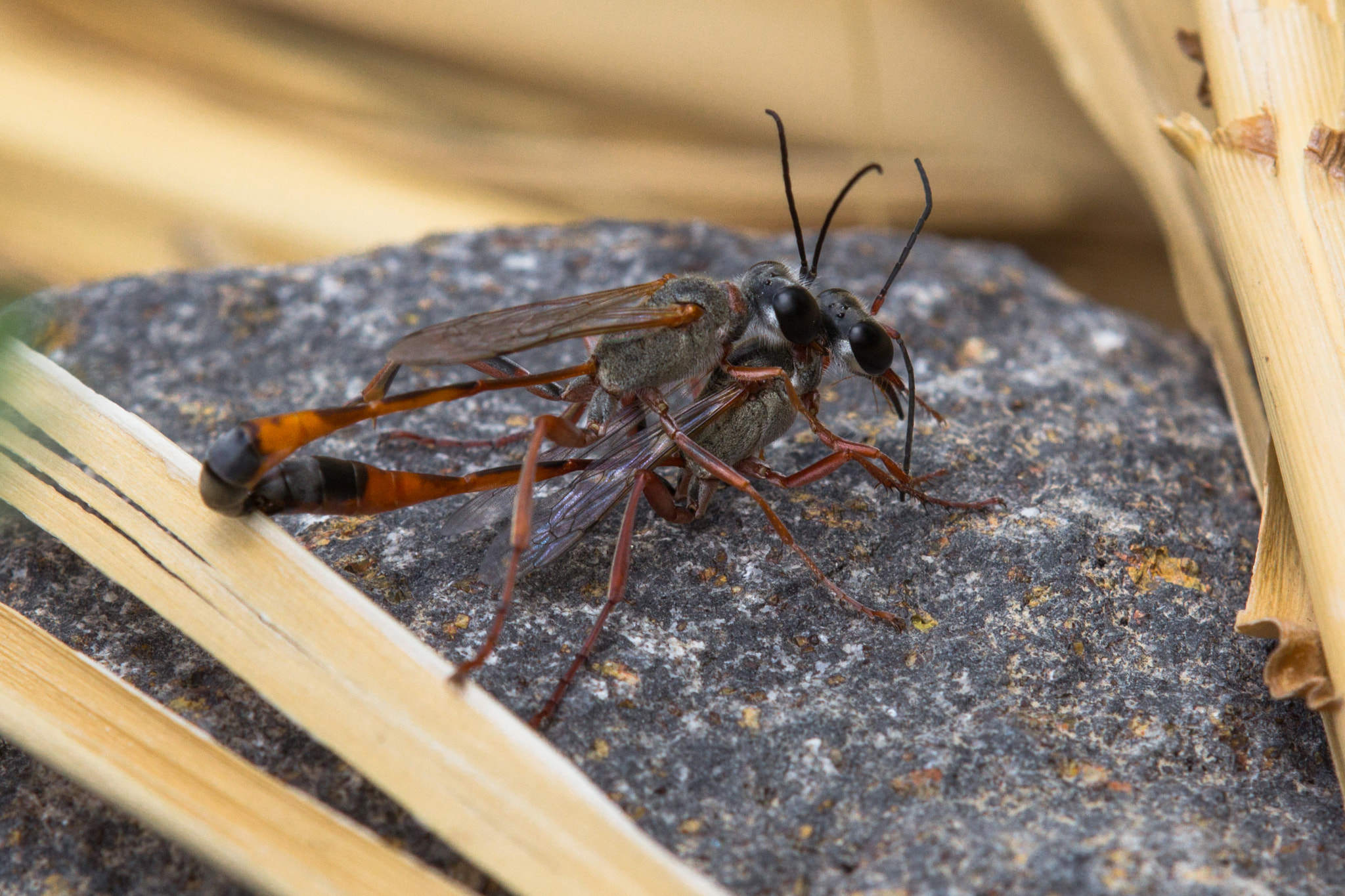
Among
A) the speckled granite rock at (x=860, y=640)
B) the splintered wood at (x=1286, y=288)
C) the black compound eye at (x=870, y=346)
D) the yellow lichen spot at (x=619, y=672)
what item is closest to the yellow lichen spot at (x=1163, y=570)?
the speckled granite rock at (x=860, y=640)

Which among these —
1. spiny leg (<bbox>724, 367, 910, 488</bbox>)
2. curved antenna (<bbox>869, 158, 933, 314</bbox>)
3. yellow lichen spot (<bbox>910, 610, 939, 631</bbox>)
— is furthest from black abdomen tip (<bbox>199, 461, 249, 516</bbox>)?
curved antenna (<bbox>869, 158, 933, 314</bbox>)

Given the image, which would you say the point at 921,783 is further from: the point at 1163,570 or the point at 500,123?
the point at 500,123

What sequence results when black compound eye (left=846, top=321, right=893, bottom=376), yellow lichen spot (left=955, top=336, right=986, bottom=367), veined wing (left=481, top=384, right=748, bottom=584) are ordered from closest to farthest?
veined wing (left=481, top=384, right=748, bottom=584) < black compound eye (left=846, top=321, right=893, bottom=376) < yellow lichen spot (left=955, top=336, right=986, bottom=367)

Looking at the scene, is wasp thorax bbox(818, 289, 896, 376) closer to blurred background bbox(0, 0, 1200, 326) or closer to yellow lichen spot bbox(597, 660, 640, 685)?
yellow lichen spot bbox(597, 660, 640, 685)

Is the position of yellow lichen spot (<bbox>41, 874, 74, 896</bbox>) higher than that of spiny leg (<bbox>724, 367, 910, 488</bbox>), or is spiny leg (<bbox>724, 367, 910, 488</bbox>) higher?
spiny leg (<bbox>724, 367, 910, 488</bbox>)

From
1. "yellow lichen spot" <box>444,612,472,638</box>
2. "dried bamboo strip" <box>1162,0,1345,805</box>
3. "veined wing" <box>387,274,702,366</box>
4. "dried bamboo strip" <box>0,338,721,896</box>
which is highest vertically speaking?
"dried bamboo strip" <box>1162,0,1345,805</box>

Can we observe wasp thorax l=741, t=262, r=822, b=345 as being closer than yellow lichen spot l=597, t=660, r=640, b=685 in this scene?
No

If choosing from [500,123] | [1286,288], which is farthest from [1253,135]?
[500,123]

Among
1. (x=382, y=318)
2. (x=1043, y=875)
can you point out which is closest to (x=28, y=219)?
(x=382, y=318)
